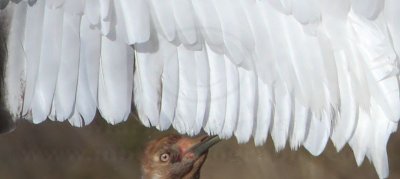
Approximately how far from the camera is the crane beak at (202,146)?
2357 millimetres

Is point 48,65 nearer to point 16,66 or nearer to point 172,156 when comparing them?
point 16,66

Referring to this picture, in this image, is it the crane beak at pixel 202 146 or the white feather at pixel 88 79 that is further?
the crane beak at pixel 202 146

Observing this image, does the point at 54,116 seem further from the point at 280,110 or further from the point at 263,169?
the point at 263,169

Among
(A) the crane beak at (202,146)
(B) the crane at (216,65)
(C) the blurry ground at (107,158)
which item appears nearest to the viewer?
(B) the crane at (216,65)

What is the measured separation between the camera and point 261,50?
1.94 meters

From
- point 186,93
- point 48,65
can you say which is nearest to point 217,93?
point 186,93

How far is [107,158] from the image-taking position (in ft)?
12.1

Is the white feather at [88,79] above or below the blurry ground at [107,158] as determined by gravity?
above

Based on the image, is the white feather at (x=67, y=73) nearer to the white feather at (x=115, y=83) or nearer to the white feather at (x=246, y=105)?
the white feather at (x=115, y=83)

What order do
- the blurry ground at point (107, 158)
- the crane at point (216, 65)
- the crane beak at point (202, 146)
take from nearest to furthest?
the crane at point (216, 65), the crane beak at point (202, 146), the blurry ground at point (107, 158)

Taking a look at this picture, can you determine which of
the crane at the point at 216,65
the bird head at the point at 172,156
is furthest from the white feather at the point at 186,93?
the bird head at the point at 172,156

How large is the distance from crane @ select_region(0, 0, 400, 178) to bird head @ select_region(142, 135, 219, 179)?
356mm

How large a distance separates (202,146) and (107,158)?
1339mm

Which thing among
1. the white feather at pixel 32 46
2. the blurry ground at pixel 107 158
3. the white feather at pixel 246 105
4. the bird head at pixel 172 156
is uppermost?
the white feather at pixel 32 46
